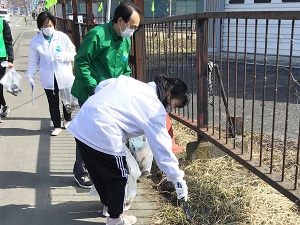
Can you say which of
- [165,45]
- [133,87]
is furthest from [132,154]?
[165,45]

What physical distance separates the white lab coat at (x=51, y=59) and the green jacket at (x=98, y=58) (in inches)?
57.3

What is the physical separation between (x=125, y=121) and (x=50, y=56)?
2.63 meters

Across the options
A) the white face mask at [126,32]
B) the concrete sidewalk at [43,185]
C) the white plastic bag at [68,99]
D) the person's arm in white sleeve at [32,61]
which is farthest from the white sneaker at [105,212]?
the person's arm in white sleeve at [32,61]

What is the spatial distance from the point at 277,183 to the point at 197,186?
91 centimetres

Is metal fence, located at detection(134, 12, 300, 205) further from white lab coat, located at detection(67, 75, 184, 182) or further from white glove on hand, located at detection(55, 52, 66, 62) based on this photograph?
white glove on hand, located at detection(55, 52, 66, 62)

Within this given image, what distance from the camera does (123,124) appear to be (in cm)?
235

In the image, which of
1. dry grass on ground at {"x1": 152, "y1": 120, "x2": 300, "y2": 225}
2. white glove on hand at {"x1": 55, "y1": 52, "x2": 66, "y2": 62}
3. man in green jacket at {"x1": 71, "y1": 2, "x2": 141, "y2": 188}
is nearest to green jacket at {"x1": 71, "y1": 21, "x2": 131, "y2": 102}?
man in green jacket at {"x1": 71, "y1": 2, "x2": 141, "y2": 188}

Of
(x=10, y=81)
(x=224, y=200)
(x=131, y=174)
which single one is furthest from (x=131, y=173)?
(x=10, y=81)

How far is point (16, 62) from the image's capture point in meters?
11.9

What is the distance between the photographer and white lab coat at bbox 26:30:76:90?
15.0ft

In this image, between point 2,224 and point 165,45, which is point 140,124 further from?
point 165,45

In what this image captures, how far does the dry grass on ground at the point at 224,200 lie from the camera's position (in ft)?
8.96

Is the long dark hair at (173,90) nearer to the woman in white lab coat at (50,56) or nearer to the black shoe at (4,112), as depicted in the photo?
the woman in white lab coat at (50,56)

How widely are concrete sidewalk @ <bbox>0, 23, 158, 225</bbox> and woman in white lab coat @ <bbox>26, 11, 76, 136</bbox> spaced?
2.45ft
